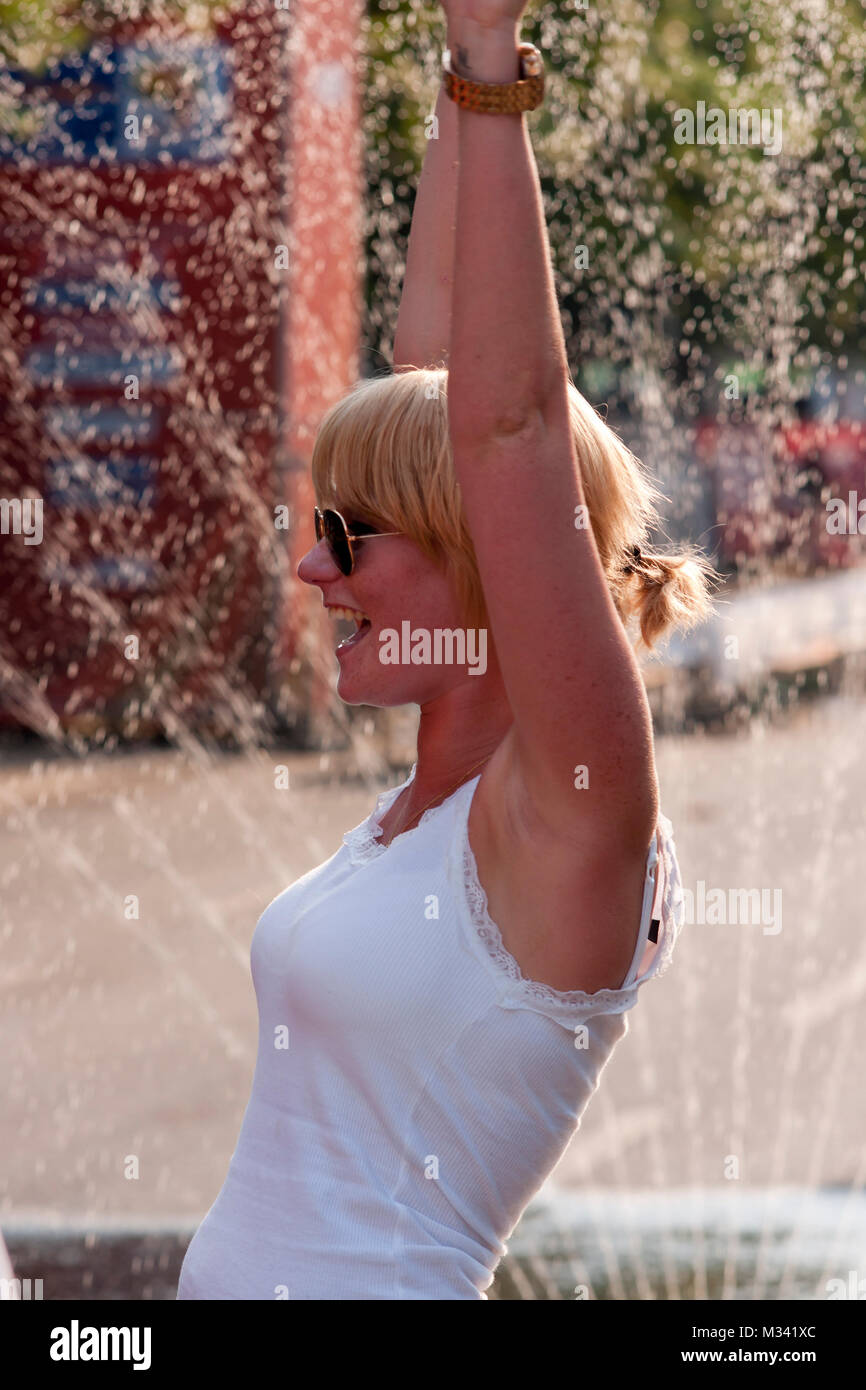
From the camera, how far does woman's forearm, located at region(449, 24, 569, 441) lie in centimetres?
134

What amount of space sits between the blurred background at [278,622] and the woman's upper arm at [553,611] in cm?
270

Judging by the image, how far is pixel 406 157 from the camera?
14.3 m

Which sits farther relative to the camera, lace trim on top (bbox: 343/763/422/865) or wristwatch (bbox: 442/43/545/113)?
lace trim on top (bbox: 343/763/422/865)

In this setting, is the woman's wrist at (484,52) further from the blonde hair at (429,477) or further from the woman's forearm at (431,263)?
the woman's forearm at (431,263)

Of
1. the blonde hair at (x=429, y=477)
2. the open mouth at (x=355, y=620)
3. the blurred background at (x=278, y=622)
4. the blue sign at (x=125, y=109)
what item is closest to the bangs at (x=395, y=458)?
the blonde hair at (x=429, y=477)

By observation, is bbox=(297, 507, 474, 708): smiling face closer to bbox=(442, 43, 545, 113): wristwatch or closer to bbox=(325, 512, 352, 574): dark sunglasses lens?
bbox=(325, 512, 352, 574): dark sunglasses lens

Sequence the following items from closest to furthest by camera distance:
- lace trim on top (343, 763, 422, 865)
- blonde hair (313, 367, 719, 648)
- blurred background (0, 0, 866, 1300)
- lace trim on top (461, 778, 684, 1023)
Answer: lace trim on top (461, 778, 684, 1023)
blonde hair (313, 367, 719, 648)
lace trim on top (343, 763, 422, 865)
blurred background (0, 0, 866, 1300)

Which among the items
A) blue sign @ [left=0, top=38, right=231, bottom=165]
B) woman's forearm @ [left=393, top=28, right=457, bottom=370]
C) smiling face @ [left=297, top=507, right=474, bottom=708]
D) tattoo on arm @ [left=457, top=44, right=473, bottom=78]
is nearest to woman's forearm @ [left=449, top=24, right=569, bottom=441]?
tattoo on arm @ [left=457, top=44, right=473, bottom=78]

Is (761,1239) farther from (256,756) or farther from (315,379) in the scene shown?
(315,379)

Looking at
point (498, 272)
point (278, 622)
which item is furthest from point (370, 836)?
point (278, 622)

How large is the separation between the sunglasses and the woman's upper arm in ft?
0.93

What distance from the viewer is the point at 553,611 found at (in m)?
1.39

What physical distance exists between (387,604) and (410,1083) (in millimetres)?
471

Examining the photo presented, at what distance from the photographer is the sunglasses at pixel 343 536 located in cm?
169
